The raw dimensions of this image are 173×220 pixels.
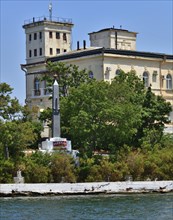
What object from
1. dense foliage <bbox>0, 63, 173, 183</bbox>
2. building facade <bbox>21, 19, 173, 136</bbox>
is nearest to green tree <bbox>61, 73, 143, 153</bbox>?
dense foliage <bbox>0, 63, 173, 183</bbox>

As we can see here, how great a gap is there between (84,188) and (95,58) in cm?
2197

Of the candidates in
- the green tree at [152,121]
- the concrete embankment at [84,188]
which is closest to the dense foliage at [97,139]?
the green tree at [152,121]

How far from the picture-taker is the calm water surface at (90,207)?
4788 cm

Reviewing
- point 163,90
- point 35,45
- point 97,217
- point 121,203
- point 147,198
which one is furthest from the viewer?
point 35,45

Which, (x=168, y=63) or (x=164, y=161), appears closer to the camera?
(x=164, y=161)

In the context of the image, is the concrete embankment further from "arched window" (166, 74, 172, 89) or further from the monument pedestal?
"arched window" (166, 74, 172, 89)

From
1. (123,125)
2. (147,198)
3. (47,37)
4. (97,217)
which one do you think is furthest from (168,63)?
(97,217)

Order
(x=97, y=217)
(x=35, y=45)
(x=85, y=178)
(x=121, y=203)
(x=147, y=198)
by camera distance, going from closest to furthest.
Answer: (x=97, y=217), (x=121, y=203), (x=147, y=198), (x=85, y=178), (x=35, y=45)

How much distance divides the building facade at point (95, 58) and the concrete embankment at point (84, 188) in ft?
53.9

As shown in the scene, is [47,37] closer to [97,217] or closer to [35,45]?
[35,45]

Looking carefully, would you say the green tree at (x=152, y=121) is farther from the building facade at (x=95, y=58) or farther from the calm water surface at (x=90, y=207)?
the calm water surface at (x=90, y=207)

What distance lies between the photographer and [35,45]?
9369cm

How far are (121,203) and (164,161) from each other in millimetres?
13705

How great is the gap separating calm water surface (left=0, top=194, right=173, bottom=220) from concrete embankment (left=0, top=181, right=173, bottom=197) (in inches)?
69.1
